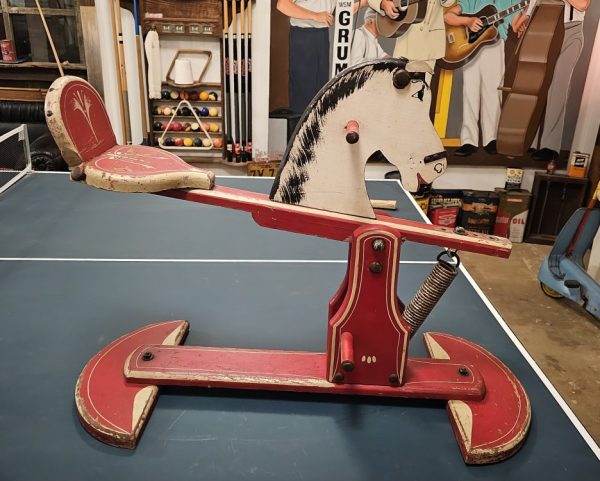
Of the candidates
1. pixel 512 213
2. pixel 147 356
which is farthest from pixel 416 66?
pixel 512 213

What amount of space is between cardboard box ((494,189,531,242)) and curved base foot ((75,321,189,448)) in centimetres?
370

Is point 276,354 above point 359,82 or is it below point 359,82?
below

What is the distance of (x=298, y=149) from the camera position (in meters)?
1.28

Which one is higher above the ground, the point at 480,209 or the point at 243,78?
the point at 243,78

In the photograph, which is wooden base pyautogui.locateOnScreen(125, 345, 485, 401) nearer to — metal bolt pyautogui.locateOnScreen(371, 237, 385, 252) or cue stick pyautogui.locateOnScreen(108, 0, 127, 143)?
metal bolt pyautogui.locateOnScreen(371, 237, 385, 252)

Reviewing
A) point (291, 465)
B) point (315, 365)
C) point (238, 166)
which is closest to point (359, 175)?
point (315, 365)

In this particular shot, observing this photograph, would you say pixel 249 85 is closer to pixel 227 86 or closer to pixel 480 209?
pixel 227 86

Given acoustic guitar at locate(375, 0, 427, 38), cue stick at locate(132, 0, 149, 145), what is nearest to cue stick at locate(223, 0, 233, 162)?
cue stick at locate(132, 0, 149, 145)

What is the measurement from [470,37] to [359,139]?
3561mm

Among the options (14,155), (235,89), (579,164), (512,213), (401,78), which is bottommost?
(512,213)

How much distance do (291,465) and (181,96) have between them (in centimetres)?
359

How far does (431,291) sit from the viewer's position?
4.41 ft

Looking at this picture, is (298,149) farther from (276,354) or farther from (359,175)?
(276,354)

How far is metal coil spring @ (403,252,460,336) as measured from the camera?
1.32 m
